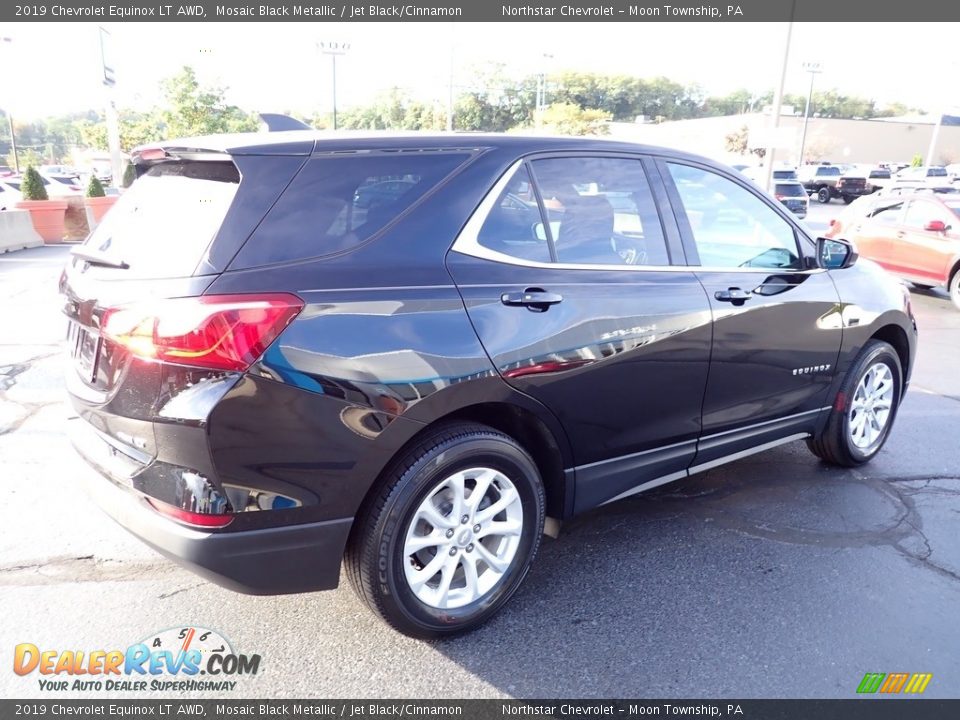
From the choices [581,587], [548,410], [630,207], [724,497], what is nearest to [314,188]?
[548,410]

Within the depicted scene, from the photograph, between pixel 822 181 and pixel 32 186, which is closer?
pixel 32 186

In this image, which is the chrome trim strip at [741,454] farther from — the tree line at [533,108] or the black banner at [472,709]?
the tree line at [533,108]

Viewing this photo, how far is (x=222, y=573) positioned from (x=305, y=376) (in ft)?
2.25

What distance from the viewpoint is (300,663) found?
2.64 metres

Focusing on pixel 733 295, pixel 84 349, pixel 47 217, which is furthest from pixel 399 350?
pixel 47 217

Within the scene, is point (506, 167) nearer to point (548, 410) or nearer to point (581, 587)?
point (548, 410)

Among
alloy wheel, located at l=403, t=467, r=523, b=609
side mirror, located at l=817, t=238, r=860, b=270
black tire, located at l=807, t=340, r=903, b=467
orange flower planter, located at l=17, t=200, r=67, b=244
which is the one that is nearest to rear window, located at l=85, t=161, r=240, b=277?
alloy wheel, located at l=403, t=467, r=523, b=609

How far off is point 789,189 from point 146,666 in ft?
85.9

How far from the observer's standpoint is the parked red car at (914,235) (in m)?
10.1

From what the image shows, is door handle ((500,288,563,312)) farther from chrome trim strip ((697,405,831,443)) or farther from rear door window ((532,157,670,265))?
chrome trim strip ((697,405,831,443))

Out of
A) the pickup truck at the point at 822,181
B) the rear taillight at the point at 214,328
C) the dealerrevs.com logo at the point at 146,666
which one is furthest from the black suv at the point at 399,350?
the pickup truck at the point at 822,181

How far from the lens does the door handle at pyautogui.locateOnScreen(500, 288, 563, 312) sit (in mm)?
2701

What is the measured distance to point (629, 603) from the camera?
304 centimetres

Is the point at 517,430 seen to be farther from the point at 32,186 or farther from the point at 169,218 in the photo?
the point at 32,186
